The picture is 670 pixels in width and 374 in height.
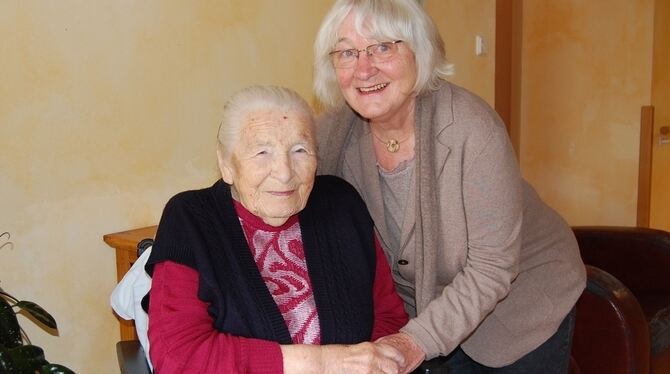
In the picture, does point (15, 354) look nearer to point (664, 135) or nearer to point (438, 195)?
point (438, 195)

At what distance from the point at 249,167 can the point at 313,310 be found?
33 cm

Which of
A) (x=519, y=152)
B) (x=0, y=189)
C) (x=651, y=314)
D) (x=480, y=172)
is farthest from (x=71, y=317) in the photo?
(x=519, y=152)

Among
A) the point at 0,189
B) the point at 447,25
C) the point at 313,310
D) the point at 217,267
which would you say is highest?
the point at 447,25

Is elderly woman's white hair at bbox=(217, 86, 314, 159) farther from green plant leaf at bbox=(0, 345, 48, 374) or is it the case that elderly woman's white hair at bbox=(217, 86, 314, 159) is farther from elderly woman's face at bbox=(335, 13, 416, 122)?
green plant leaf at bbox=(0, 345, 48, 374)

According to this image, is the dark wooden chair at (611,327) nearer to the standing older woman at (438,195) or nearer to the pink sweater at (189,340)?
the standing older woman at (438,195)

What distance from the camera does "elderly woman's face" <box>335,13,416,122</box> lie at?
4.92 ft

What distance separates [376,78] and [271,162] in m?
0.30

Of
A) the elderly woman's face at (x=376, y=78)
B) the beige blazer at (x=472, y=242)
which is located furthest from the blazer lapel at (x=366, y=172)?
the elderly woman's face at (x=376, y=78)

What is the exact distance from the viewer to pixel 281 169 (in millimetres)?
1400

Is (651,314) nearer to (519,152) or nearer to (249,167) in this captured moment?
(249,167)

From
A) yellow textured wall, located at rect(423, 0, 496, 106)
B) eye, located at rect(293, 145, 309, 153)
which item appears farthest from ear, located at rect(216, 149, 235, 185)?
yellow textured wall, located at rect(423, 0, 496, 106)

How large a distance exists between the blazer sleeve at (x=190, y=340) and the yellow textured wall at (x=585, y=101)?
11.9ft

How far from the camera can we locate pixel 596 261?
284 centimetres

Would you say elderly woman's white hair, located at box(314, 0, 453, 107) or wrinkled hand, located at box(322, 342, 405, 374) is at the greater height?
elderly woman's white hair, located at box(314, 0, 453, 107)
